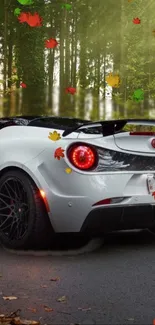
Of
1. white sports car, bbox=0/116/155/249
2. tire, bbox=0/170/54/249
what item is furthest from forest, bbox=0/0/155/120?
white sports car, bbox=0/116/155/249

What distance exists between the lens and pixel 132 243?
21.2 ft

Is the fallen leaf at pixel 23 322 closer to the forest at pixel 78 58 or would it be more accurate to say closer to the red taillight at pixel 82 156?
the red taillight at pixel 82 156

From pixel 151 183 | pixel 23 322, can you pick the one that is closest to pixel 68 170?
pixel 151 183

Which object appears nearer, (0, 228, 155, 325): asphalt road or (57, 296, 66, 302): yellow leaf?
(0, 228, 155, 325): asphalt road

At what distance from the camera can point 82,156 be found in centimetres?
568

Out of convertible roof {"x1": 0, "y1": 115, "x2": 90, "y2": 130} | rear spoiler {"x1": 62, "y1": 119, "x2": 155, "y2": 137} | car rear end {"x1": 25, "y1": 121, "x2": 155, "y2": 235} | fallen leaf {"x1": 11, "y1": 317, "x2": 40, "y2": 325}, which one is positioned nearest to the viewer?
fallen leaf {"x1": 11, "y1": 317, "x2": 40, "y2": 325}

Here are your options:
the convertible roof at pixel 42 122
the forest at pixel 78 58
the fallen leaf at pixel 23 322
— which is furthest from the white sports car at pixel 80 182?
the forest at pixel 78 58

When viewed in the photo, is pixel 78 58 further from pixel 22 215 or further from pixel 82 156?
pixel 82 156

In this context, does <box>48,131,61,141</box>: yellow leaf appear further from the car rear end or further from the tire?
the tire

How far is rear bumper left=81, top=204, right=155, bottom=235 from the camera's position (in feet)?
18.5

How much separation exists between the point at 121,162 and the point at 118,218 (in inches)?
19.6

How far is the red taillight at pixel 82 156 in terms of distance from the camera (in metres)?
5.68

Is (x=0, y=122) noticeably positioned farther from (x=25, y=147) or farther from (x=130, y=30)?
(x=130, y=30)

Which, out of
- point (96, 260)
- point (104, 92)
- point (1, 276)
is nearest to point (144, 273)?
point (96, 260)
